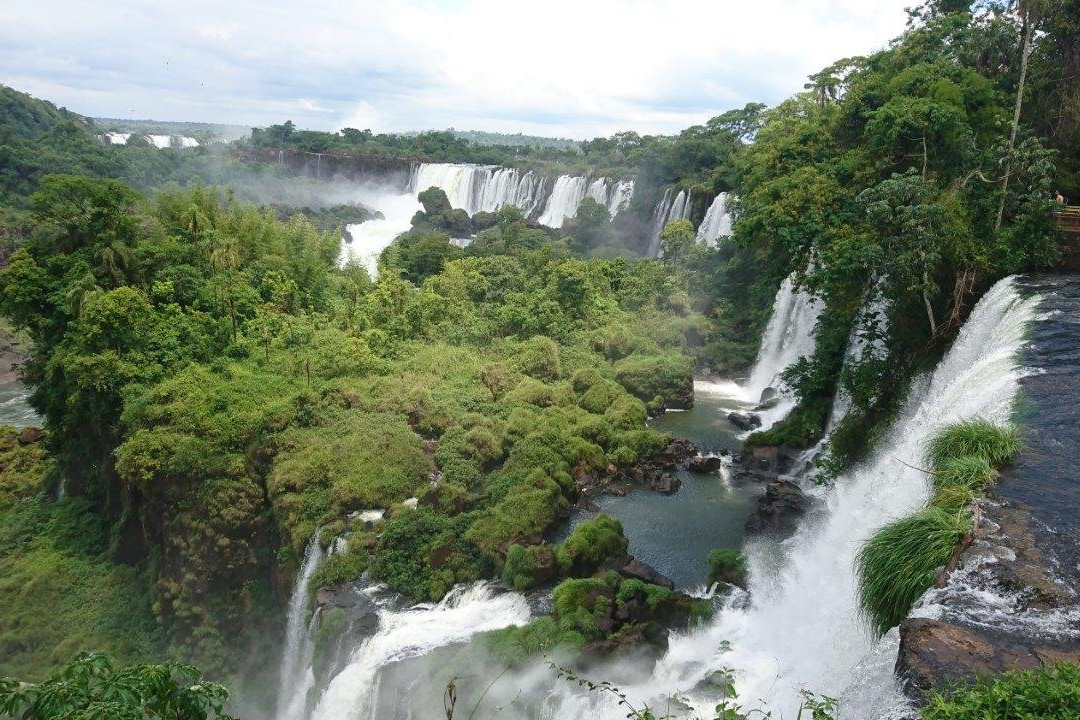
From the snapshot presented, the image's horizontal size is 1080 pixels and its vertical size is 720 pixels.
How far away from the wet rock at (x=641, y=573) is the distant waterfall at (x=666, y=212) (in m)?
22.0

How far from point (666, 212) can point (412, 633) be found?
2667 centimetres

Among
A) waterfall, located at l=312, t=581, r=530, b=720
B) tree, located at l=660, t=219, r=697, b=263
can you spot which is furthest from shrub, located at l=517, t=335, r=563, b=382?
tree, located at l=660, t=219, r=697, b=263

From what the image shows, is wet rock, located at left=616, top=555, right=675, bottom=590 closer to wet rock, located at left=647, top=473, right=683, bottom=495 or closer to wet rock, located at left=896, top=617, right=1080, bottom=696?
wet rock, located at left=647, top=473, right=683, bottom=495

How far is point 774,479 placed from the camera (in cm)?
1560

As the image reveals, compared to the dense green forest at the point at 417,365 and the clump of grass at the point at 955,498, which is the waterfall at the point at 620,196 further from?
the clump of grass at the point at 955,498

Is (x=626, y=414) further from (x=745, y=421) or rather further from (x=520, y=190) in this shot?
(x=520, y=190)

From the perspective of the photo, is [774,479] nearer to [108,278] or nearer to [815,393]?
[815,393]

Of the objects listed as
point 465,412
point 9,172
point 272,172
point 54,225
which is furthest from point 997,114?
point 9,172

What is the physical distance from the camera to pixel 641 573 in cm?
1208

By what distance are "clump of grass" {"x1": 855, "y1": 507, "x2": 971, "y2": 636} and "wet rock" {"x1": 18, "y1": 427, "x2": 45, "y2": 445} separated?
80.5 ft

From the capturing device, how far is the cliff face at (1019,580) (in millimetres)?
5402

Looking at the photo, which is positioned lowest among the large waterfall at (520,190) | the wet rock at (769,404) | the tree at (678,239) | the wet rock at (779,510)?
the wet rock at (779,510)

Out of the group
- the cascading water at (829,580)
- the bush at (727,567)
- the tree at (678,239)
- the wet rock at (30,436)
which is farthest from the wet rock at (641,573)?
the wet rock at (30,436)

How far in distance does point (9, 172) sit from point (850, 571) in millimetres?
59654
